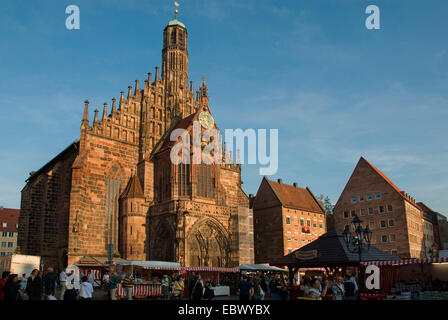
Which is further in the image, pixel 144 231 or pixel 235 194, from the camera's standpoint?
pixel 235 194

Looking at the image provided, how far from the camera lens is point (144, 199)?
35.0 metres

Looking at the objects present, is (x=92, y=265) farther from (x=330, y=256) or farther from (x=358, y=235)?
(x=358, y=235)

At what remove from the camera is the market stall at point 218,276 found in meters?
27.5

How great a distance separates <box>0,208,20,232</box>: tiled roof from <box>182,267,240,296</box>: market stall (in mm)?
56924

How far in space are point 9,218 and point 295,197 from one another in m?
54.5

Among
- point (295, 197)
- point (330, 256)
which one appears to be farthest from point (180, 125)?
point (330, 256)

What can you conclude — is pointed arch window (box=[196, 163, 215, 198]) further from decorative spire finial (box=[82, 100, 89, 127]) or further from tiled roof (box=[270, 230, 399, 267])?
tiled roof (box=[270, 230, 399, 267])

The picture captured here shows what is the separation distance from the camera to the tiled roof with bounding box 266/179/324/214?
51.6 m

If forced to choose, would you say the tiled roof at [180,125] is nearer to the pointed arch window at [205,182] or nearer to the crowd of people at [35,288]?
the pointed arch window at [205,182]

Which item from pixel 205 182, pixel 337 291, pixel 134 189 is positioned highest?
pixel 205 182

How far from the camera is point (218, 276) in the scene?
99.2 feet
